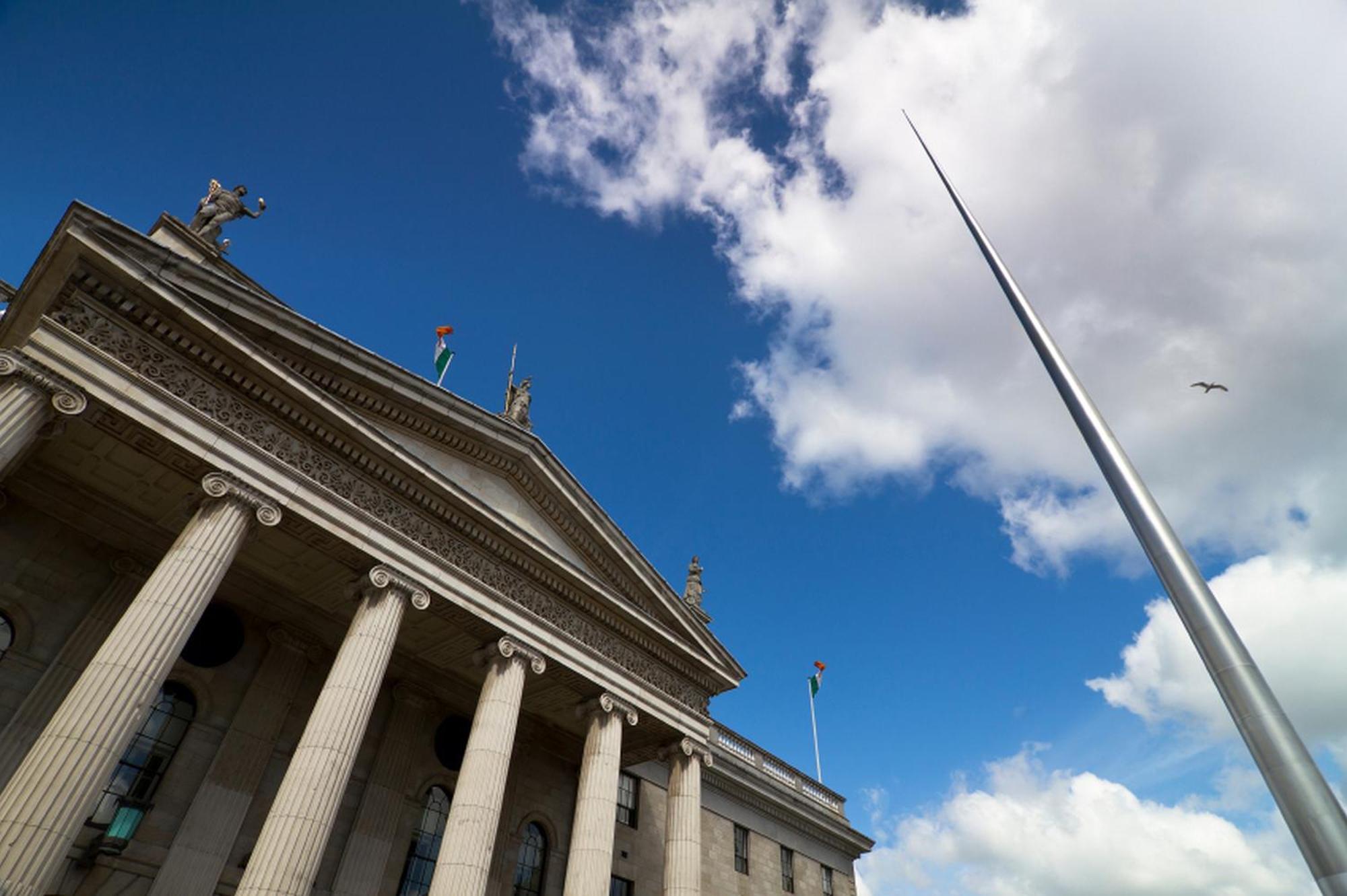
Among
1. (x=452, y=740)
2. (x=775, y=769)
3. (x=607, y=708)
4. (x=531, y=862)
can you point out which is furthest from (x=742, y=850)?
(x=452, y=740)

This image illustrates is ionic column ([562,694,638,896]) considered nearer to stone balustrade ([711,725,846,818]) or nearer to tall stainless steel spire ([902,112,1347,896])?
stone balustrade ([711,725,846,818])

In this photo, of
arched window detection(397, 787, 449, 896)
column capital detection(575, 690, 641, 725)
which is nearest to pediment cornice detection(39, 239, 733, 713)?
column capital detection(575, 690, 641, 725)

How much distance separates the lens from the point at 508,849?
21375 millimetres

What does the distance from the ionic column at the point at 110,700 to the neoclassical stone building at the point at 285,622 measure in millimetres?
41

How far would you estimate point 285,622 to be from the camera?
1945 cm

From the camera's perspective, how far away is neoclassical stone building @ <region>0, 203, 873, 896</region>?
518 inches

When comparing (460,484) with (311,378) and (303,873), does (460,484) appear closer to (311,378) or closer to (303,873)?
(311,378)

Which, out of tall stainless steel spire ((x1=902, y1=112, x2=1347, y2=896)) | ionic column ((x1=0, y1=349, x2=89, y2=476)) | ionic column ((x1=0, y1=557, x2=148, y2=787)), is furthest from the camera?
ionic column ((x1=0, y1=557, x2=148, y2=787))

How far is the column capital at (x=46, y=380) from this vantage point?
1246 cm

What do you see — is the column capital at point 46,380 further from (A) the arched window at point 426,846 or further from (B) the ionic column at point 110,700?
(A) the arched window at point 426,846

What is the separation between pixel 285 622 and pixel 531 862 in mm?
10201

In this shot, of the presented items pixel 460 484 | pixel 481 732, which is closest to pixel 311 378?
pixel 460 484

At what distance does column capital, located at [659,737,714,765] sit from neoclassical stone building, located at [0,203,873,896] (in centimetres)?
6

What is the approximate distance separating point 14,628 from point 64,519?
100 inches
